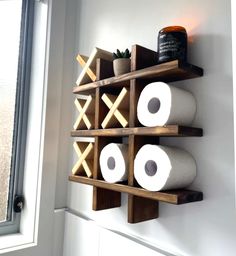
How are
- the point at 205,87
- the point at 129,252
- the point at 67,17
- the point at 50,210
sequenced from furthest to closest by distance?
the point at 67,17 → the point at 50,210 → the point at 129,252 → the point at 205,87

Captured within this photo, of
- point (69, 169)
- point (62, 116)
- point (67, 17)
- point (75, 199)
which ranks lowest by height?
point (75, 199)

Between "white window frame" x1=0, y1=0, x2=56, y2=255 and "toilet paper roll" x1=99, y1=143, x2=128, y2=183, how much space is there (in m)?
0.41

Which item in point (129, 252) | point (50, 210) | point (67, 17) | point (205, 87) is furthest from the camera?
point (67, 17)

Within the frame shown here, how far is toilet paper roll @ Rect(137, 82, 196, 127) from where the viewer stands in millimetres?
735

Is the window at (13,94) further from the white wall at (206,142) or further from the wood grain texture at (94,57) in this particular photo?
the white wall at (206,142)

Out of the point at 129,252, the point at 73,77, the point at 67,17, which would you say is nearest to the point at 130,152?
the point at 129,252

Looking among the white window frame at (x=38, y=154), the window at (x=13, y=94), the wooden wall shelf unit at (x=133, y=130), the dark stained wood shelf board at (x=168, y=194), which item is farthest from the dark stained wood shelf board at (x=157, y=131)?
the window at (x=13, y=94)

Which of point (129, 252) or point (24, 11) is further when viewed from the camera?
point (24, 11)

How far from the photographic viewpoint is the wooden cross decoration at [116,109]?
870 mm

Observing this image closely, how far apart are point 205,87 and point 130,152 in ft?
0.98

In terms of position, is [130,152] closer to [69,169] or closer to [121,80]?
[121,80]

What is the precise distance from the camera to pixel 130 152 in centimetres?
83

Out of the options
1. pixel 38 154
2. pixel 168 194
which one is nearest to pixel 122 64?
pixel 168 194

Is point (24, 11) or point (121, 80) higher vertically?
point (24, 11)
